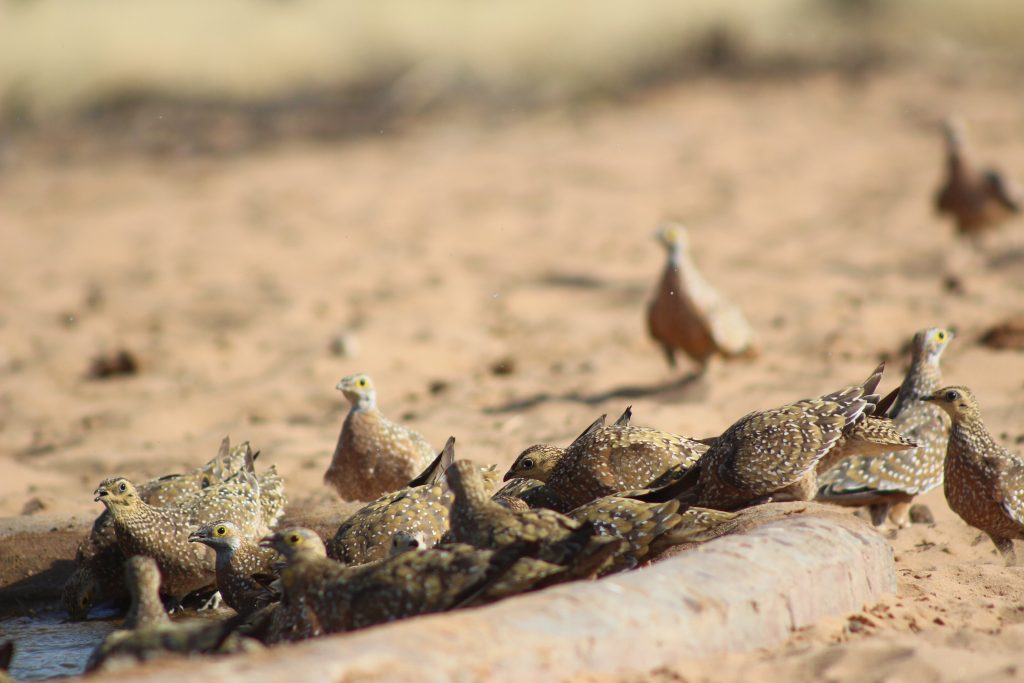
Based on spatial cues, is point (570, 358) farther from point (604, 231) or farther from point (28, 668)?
point (28, 668)

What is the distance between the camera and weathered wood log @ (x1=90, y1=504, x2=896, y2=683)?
337cm

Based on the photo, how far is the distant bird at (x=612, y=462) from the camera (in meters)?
5.45

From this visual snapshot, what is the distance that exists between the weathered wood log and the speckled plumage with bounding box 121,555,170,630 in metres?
1.32

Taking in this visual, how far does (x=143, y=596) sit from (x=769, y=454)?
2.60 metres

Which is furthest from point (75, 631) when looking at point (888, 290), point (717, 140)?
point (717, 140)

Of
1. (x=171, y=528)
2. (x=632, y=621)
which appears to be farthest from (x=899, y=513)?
(x=171, y=528)

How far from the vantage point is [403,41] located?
21.7m

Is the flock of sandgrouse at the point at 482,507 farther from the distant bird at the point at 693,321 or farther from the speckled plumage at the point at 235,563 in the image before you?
the distant bird at the point at 693,321

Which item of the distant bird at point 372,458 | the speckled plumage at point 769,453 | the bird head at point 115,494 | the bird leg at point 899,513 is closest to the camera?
the speckled plumage at point 769,453

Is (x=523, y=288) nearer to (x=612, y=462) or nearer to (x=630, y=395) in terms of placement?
(x=630, y=395)

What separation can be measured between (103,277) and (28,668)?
31.8 ft

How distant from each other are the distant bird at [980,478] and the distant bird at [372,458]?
2.76 m

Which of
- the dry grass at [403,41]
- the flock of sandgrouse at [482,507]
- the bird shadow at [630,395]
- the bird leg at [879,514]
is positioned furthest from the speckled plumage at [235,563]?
the dry grass at [403,41]

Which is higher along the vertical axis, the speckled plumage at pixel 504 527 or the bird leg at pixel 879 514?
the speckled plumage at pixel 504 527
